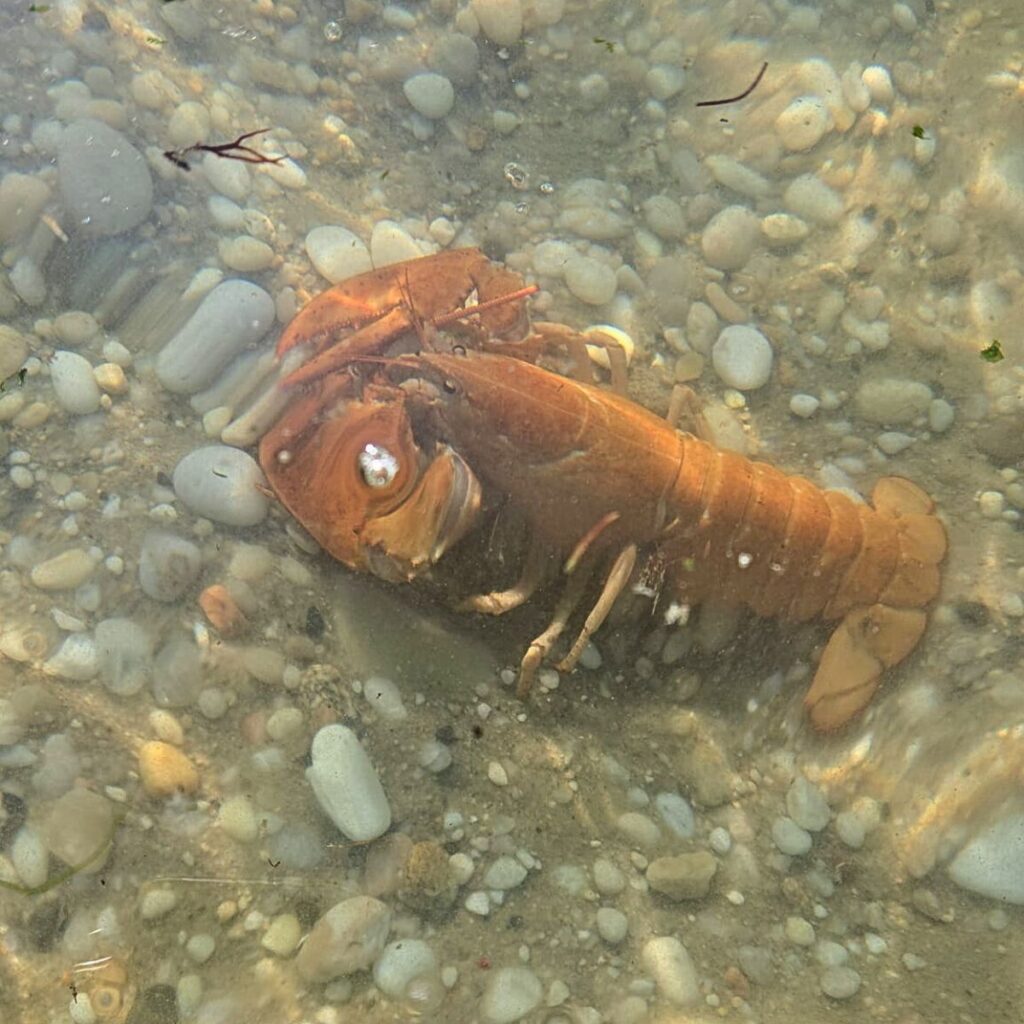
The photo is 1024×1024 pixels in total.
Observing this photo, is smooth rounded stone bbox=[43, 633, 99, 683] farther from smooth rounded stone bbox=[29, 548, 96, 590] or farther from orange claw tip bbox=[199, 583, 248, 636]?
orange claw tip bbox=[199, 583, 248, 636]

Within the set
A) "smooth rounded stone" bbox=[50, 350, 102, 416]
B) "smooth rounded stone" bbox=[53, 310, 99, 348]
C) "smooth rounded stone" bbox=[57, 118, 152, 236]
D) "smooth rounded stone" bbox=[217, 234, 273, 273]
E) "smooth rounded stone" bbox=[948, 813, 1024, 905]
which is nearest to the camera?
"smooth rounded stone" bbox=[948, 813, 1024, 905]

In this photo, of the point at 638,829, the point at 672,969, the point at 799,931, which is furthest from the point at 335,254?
the point at 799,931

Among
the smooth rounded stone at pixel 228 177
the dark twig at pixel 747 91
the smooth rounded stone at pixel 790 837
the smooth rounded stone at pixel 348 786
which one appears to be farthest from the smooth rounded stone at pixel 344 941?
the dark twig at pixel 747 91

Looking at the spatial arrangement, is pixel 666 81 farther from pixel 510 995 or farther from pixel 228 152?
pixel 510 995

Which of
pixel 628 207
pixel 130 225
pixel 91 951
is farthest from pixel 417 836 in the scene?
pixel 628 207

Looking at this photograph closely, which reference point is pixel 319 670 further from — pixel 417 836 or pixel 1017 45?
pixel 1017 45

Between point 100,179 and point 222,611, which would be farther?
point 100,179

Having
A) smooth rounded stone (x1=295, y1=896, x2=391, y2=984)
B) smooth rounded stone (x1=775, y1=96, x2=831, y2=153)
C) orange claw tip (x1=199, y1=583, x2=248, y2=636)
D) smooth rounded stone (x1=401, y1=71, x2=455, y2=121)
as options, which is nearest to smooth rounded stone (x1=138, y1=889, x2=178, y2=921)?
smooth rounded stone (x1=295, y1=896, x2=391, y2=984)
